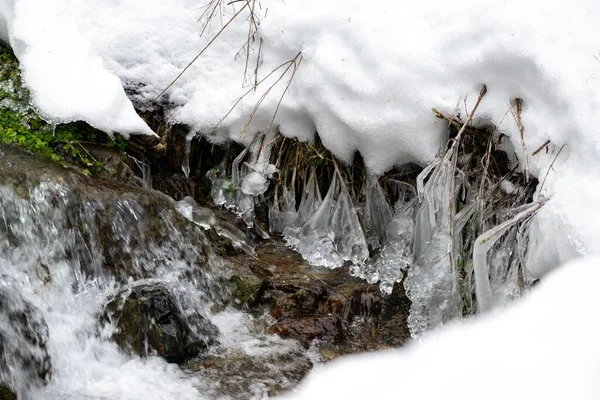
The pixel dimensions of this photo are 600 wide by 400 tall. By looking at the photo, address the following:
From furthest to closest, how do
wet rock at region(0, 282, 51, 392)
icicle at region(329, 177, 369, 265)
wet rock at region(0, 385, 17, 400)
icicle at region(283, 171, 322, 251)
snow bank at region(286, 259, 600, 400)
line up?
icicle at region(283, 171, 322, 251) < icicle at region(329, 177, 369, 265) < wet rock at region(0, 282, 51, 392) < wet rock at region(0, 385, 17, 400) < snow bank at region(286, 259, 600, 400)

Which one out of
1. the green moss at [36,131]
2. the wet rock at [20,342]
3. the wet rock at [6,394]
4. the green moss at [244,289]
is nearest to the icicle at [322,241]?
the green moss at [244,289]

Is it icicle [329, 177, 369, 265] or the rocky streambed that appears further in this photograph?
icicle [329, 177, 369, 265]

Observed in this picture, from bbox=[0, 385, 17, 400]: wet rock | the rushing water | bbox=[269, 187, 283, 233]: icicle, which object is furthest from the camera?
bbox=[269, 187, 283, 233]: icicle

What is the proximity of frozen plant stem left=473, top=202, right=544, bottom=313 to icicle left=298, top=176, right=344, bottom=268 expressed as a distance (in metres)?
1.02

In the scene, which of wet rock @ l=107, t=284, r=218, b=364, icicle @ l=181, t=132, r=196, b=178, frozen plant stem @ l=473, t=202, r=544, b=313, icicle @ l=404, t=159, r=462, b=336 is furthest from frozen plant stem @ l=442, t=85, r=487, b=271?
icicle @ l=181, t=132, r=196, b=178

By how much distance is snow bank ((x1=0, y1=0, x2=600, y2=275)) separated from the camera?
10.1ft

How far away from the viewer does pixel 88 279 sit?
3137 millimetres

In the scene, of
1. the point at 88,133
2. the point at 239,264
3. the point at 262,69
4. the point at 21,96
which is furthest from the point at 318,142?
the point at 21,96

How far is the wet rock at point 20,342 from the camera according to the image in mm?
2525

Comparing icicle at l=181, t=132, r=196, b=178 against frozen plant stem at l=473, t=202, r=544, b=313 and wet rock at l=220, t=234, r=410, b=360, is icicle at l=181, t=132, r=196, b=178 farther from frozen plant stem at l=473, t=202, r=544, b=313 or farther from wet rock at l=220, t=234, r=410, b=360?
frozen plant stem at l=473, t=202, r=544, b=313

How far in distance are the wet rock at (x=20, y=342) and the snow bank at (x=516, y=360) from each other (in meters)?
1.10

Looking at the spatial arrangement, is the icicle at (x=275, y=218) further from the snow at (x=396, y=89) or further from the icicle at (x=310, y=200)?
the snow at (x=396, y=89)

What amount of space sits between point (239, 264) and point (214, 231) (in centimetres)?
26

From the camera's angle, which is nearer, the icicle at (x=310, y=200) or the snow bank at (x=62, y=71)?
the snow bank at (x=62, y=71)
